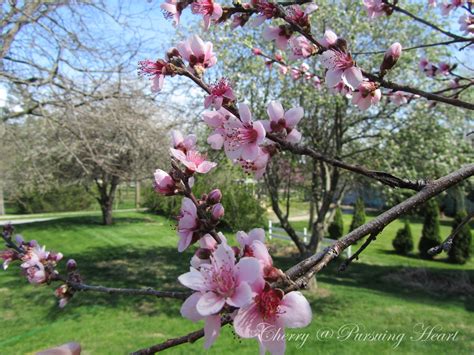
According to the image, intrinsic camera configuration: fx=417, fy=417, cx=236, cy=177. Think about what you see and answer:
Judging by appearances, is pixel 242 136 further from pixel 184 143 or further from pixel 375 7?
pixel 375 7

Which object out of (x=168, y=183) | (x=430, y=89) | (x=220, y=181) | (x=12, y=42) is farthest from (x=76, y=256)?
(x=168, y=183)

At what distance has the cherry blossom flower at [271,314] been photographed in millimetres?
885

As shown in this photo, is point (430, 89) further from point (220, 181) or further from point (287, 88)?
point (220, 181)

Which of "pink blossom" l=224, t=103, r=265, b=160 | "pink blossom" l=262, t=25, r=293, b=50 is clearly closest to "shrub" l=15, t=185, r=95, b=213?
"pink blossom" l=262, t=25, r=293, b=50

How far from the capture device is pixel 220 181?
1027cm

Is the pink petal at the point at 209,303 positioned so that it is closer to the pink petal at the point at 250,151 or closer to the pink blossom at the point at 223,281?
the pink blossom at the point at 223,281

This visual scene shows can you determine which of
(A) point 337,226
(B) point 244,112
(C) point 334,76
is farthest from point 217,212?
(A) point 337,226

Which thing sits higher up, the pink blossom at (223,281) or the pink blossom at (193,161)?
the pink blossom at (193,161)

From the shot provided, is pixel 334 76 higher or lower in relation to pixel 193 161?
higher

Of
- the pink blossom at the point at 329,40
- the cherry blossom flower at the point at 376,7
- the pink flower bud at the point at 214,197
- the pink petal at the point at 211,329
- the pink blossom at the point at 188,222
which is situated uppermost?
the cherry blossom flower at the point at 376,7

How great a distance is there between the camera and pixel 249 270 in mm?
875

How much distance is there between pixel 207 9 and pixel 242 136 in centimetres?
73

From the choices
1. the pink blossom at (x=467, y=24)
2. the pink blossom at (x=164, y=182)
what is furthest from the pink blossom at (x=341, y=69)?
the pink blossom at (x=467, y=24)

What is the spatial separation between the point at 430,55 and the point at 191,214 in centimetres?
808
